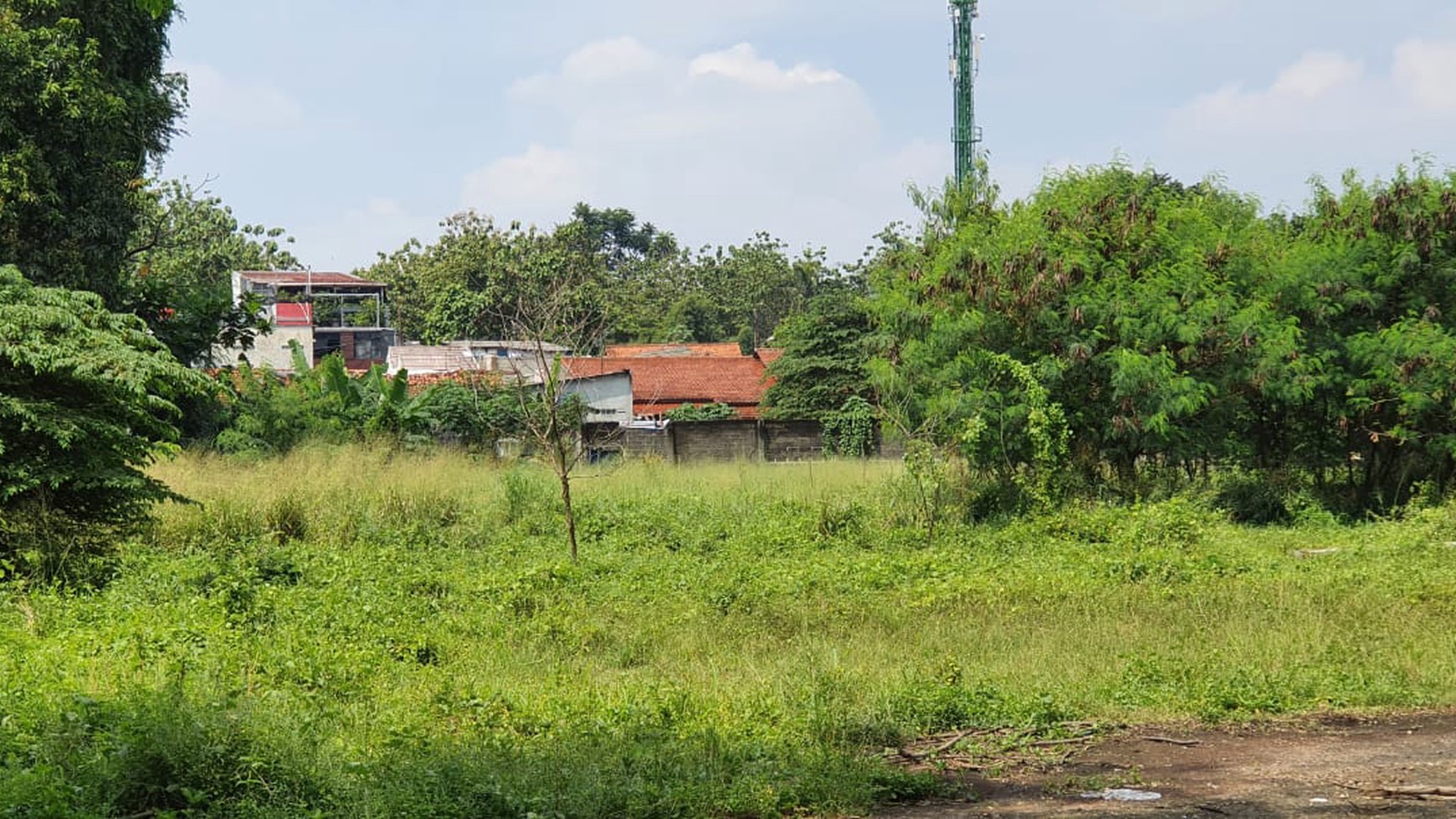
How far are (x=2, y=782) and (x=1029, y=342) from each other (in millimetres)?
15542

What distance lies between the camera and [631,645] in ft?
34.1

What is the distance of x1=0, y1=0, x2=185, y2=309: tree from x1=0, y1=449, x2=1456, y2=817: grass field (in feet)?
18.7

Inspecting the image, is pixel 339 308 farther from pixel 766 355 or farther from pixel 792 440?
pixel 792 440

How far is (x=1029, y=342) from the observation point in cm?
1916

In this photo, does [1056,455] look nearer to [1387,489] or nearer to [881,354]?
[881,354]

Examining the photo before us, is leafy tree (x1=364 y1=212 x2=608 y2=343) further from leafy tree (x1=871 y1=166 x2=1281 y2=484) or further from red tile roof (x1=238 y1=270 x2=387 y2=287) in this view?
leafy tree (x1=871 y1=166 x2=1281 y2=484)

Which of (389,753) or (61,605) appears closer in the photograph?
(389,753)

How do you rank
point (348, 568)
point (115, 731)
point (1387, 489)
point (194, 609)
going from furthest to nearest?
point (1387, 489) < point (348, 568) < point (194, 609) < point (115, 731)

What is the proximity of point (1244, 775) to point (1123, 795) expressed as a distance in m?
0.80

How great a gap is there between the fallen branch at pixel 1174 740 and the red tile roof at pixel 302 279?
181ft

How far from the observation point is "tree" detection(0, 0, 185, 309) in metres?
20.4

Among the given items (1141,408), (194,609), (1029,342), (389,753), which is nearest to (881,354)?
(1029,342)

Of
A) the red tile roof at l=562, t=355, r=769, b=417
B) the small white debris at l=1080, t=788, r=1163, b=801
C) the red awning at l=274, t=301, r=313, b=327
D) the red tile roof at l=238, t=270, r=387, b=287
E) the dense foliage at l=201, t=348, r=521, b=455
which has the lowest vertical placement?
the small white debris at l=1080, t=788, r=1163, b=801

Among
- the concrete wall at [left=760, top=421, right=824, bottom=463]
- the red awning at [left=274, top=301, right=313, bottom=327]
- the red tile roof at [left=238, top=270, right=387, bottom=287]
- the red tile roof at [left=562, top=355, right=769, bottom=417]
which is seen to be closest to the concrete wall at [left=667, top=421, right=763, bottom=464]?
the concrete wall at [left=760, top=421, right=824, bottom=463]
